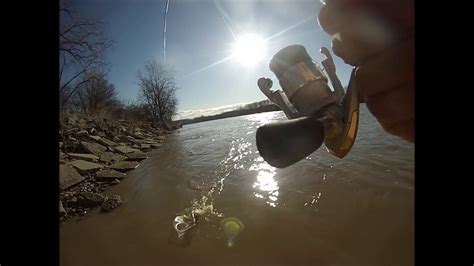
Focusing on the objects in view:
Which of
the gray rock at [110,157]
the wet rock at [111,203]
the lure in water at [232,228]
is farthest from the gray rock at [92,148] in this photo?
the lure in water at [232,228]

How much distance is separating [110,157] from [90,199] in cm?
335

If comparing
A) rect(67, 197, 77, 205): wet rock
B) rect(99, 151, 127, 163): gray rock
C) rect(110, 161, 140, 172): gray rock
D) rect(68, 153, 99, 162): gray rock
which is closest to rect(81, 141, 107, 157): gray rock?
rect(99, 151, 127, 163): gray rock

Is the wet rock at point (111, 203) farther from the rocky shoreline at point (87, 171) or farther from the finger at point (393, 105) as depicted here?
the finger at point (393, 105)

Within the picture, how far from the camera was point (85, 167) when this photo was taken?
5.37m

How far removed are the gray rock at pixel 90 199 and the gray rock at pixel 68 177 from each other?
466 millimetres

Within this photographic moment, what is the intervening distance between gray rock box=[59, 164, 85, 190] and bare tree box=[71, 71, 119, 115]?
10.5 m

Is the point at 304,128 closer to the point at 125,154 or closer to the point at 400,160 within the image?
the point at 400,160

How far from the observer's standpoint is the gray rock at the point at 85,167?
5.21m

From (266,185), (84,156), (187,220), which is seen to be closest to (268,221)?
(187,220)

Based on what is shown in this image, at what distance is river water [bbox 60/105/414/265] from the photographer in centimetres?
249

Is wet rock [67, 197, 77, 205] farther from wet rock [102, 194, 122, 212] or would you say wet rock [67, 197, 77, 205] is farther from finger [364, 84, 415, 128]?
finger [364, 84, 415, 128]

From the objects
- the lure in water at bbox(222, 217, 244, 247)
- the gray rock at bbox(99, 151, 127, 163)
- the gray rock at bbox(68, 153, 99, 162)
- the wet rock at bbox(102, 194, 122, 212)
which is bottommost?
the wet rock at bbox(102, 194, 122, 212)
